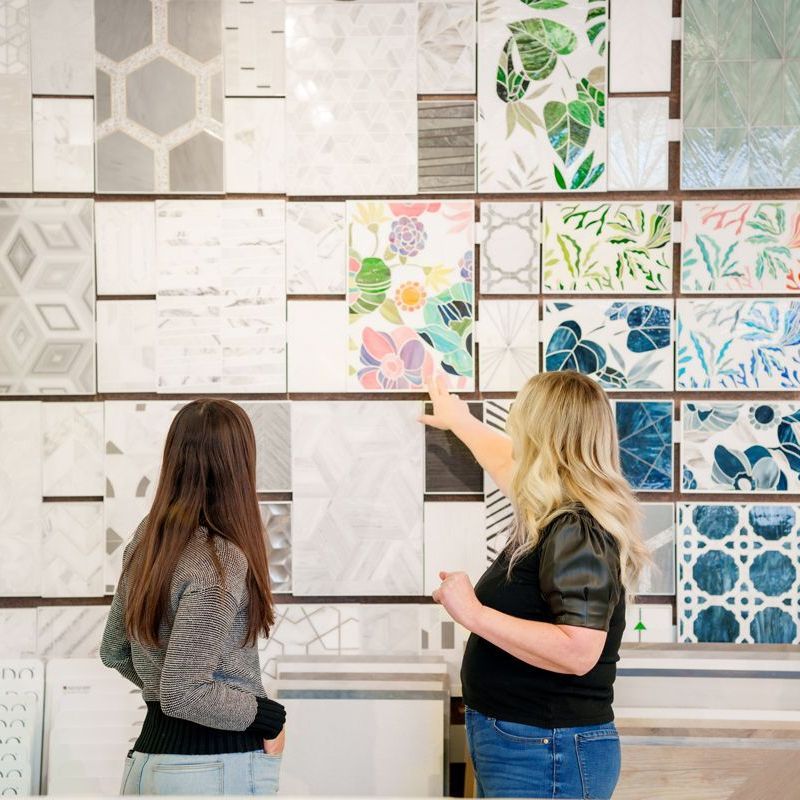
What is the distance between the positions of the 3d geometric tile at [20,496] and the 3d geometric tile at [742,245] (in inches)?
69.4

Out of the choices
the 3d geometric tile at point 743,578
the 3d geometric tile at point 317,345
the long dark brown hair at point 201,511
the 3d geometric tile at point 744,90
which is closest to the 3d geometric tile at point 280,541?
the 3d geometric tile at point 317,345

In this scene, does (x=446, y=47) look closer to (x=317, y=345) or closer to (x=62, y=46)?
(x=317, y=345)

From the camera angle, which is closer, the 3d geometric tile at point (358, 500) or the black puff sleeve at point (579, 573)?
the black puff sleeve at point (579, 573)

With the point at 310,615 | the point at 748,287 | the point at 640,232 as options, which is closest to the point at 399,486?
the point at 310,615

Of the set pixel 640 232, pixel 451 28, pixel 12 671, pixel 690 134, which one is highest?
pixel 451 28

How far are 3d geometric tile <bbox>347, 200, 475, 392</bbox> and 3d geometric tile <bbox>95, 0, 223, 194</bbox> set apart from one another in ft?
1.41

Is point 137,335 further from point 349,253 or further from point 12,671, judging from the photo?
point 12,671

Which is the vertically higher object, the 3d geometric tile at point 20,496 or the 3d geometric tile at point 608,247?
the 3d geometric tile at point 608,247

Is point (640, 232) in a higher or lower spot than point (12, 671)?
higher

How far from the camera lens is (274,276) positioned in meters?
2.13

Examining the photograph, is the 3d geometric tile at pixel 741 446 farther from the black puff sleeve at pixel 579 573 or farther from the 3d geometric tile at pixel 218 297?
the 3d geometric tile at pixel 218 297

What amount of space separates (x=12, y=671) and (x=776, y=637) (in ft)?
6.53

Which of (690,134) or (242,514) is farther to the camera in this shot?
(690,134)

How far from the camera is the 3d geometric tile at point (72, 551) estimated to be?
2143 millimetres
